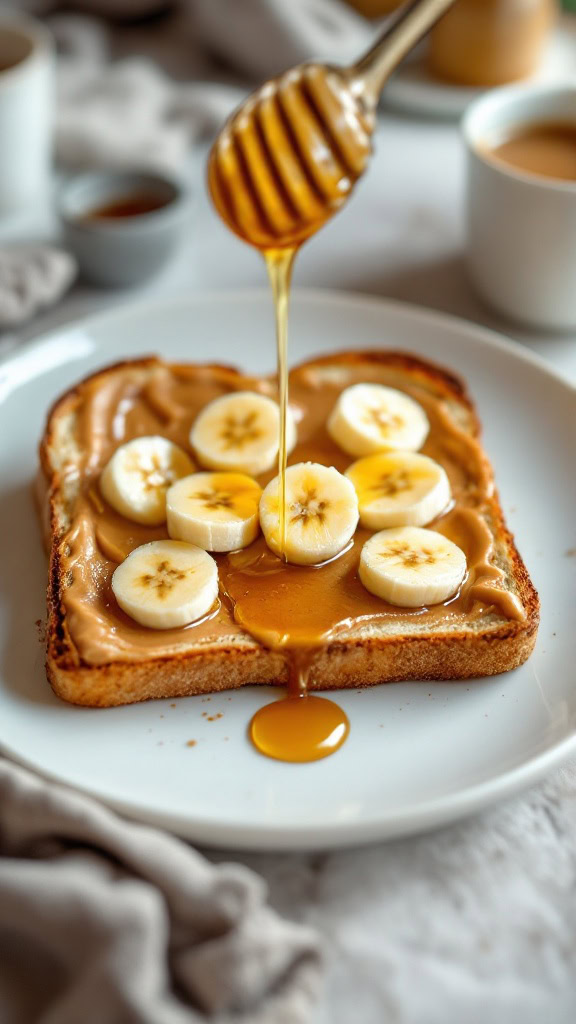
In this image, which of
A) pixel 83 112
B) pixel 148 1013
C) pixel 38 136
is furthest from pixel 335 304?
pixel 148 1013

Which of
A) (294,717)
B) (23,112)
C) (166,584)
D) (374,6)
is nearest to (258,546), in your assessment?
(166,584)

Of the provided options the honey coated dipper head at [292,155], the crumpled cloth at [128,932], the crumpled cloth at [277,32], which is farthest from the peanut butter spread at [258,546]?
the crumpled cloth at [277,32]

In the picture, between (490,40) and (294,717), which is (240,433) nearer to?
(294,717)

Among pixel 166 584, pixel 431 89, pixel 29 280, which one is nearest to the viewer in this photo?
pixel 166 584

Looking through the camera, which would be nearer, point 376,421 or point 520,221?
point 376,421

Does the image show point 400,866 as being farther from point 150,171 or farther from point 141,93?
point 141,93

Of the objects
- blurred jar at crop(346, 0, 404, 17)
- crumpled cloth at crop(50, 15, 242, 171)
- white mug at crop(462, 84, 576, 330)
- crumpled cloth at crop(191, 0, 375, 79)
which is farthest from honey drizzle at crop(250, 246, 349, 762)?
blurred jar at crop(346, 0, 404, 17)
